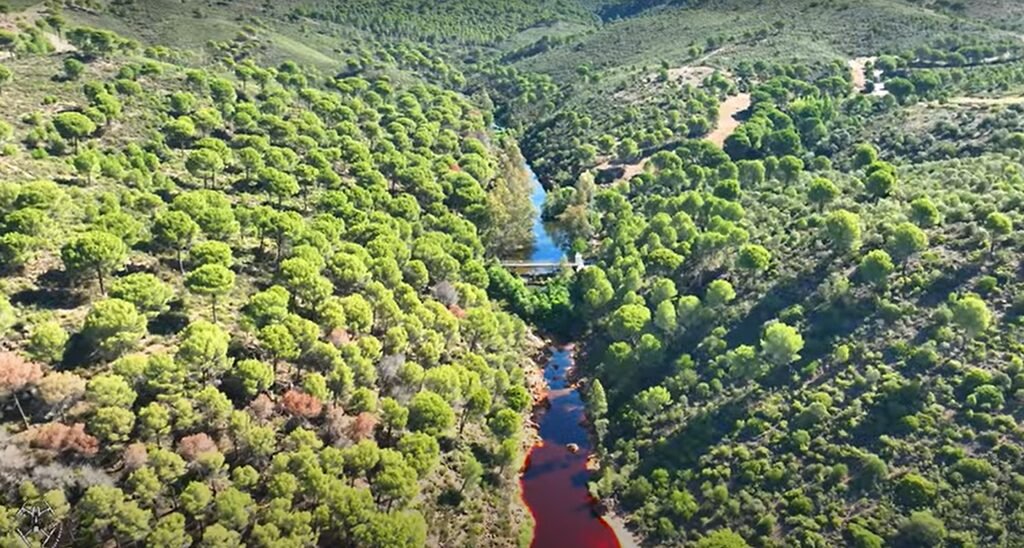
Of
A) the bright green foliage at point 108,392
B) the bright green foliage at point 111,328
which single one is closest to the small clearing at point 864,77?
the bright green foliage at point 111,328

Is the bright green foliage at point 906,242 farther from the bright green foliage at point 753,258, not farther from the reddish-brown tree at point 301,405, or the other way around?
the reddish-brown tree at point 301,405

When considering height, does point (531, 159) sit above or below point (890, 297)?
below

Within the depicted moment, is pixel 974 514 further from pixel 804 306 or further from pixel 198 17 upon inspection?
pixel 198 17

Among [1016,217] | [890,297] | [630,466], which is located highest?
[1016,217]

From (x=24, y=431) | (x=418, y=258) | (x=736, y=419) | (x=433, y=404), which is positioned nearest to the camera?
(x=24, y=431)

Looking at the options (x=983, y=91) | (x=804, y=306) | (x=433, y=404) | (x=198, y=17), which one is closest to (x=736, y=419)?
(x=804, y=306)

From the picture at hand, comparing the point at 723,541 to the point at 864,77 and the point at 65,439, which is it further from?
the point at 864,77
